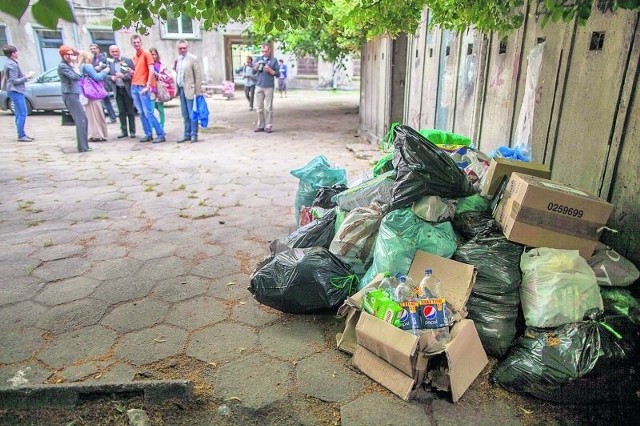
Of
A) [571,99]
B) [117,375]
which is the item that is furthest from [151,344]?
[571,99]

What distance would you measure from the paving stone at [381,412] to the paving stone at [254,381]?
33cm

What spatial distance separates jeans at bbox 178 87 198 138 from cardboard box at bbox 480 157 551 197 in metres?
6.71

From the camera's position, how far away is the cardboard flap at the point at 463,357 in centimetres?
204

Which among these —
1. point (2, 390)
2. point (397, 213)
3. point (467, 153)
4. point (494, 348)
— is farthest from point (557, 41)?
point (2, 390)

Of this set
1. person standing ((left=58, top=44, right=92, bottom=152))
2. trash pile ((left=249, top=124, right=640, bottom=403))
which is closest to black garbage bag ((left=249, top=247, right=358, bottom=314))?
trash pile ((left=249, top=124, right=640, bottom=403))

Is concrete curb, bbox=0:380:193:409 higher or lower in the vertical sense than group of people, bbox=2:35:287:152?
lower

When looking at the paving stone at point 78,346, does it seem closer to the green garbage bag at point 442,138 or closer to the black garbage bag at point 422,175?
the black garbage bag at point 422,175

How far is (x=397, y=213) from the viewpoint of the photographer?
264cm

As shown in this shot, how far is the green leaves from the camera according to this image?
897 mm

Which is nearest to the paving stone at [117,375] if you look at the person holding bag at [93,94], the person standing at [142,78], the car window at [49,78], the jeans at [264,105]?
the person standing at [142,78]

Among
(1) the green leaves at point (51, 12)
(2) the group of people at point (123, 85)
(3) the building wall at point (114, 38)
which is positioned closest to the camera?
(1) the green leaves at point (51, 12)

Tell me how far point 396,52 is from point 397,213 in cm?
621

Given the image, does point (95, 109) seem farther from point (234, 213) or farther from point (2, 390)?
point (2, 390)

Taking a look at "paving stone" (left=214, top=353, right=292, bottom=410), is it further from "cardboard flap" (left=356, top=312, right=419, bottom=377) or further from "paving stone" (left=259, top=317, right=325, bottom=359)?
"cardboard flap" (left=356, top=312, right=419, bottom=377)
